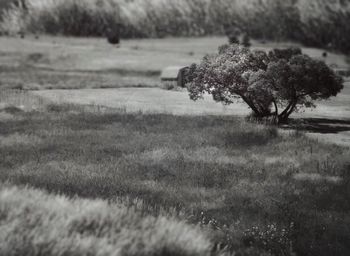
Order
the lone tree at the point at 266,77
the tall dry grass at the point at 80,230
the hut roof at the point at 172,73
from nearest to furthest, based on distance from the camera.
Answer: the tall dry grass at the point at 80,230, the lone tree at the point at 266,77, the hut roof at the point at 172,73

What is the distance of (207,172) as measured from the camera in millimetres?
14148

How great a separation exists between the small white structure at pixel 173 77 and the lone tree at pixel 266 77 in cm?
1730

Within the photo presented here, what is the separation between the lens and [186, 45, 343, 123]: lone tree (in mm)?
21219

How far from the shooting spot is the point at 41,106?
27.0m

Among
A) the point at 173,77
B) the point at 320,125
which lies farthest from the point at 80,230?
the point at 173,77

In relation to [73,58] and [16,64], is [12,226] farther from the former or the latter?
[73,58]

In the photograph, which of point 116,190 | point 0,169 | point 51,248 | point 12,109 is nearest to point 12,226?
point 51,248

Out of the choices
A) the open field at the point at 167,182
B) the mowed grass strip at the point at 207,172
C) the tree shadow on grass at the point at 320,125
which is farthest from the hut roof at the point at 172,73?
the mowed grass strip at the point at 207,172

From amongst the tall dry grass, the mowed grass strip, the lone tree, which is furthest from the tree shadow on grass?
the tall dry grass

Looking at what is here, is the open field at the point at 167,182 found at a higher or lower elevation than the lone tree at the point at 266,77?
lower

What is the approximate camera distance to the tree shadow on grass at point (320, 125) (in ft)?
72.8

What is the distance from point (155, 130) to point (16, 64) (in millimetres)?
46466

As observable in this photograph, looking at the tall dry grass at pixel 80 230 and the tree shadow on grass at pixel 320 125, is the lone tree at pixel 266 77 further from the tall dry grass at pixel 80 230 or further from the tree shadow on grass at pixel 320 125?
the tall dry grass at pixel 80 230

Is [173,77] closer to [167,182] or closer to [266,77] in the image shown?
[266,77]
